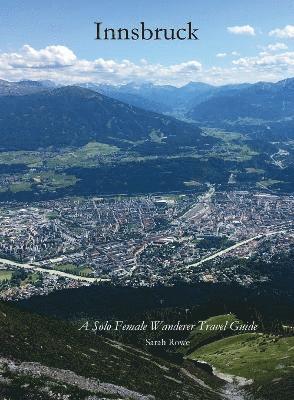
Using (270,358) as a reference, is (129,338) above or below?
below

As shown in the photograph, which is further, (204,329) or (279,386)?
(204,329)

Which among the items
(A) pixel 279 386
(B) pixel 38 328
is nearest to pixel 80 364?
(B) pixel 38 328

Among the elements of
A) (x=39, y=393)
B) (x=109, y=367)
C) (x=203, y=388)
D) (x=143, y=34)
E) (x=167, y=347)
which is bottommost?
(x=167, y=347)

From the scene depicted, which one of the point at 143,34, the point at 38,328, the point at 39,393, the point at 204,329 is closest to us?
the point at 39,393

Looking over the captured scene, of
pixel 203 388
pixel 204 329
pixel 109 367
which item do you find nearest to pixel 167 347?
pixel 204 329

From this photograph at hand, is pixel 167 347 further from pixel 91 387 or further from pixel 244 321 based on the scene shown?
pixel 91 387

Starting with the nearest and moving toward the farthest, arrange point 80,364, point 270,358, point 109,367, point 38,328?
point 80,364
point 109,367
point 38,328
point 270,358

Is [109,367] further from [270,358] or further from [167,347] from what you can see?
[167,347]

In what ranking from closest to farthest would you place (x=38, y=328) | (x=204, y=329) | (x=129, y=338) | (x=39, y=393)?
(x=39, y=393)
(x=38, y=328)
(x=129, y=338)
(x=204, y=329)

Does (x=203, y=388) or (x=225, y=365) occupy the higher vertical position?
(x=203, y=388)
